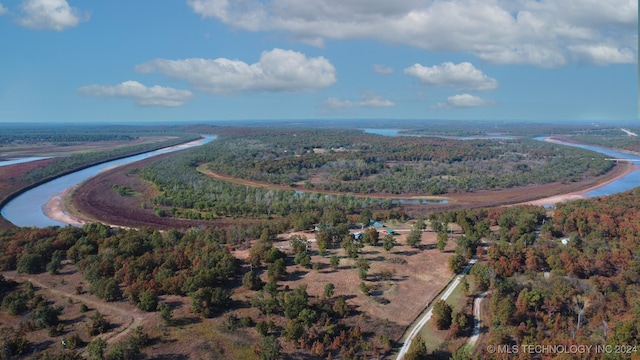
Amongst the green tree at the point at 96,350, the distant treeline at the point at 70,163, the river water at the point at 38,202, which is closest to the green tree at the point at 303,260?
the green tree at the point at 96,350

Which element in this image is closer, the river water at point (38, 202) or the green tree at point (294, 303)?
the green tree at point (294, 303)

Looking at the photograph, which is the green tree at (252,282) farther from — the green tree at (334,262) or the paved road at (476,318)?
the paved road at (476,318)

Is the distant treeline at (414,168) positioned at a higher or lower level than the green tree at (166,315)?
higher

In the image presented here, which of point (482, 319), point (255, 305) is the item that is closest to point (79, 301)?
point (255, 305)

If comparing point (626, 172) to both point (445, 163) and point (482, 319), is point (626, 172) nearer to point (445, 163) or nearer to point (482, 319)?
point (445, 163)

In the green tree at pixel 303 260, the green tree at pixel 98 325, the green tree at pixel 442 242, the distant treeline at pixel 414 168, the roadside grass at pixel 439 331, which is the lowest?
the roadside grass at pixel 439 331

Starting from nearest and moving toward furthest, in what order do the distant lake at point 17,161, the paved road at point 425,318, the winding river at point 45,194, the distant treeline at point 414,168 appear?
the paved road at point 425,318
the winding river at point 45,194
the distant treeline at point 414,168
the distant lake at point 17,161

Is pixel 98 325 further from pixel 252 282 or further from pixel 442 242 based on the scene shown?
pixel 442 242

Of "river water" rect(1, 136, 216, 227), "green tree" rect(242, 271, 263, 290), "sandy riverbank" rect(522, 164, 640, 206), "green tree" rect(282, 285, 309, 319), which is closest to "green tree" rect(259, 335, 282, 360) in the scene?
"green tree" rect(282, 285, 309, 319)
